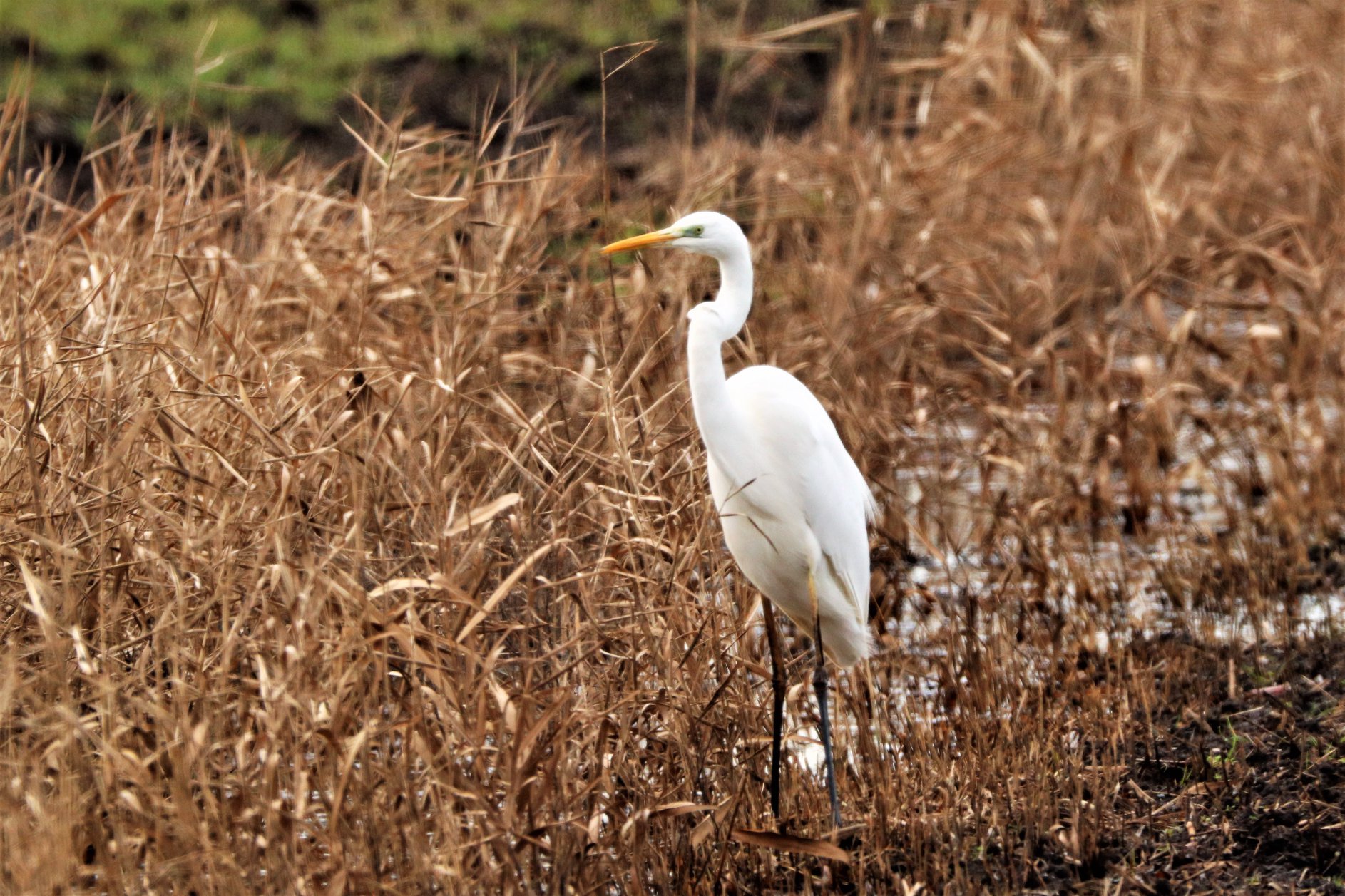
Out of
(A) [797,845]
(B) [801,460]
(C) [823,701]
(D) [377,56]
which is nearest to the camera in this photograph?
(A) [797,845]

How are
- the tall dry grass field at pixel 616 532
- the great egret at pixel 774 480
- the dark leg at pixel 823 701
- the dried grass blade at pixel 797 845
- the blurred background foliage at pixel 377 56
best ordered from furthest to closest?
the blurred background foliage at pixel 377 56
the dark leg at pixel 823 701
the great egret at pixel 774 480
the dried grass blade at pixel 797 845
the tall dry grass field at pixel 616 532

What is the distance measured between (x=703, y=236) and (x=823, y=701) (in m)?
0.97

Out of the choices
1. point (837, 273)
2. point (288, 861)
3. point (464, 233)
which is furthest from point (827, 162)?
point (288, 861)

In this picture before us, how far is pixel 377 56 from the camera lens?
10.5 metres

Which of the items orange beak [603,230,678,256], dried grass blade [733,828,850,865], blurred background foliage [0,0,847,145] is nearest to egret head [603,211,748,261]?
orange beak [603,230,678,256]

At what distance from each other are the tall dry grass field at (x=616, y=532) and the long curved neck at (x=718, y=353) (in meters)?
0.19

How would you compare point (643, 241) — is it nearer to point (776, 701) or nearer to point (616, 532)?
point (616, 532)

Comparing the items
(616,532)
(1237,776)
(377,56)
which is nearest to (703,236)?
(616,532)

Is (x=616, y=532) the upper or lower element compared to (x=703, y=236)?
lower

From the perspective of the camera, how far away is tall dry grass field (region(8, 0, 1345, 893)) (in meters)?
2.38

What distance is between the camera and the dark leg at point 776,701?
288 cm

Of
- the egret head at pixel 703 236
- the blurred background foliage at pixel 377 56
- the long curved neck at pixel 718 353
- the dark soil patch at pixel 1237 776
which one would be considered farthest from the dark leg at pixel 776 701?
the blurred background foliage at pixel 377 56

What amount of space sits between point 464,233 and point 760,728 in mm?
1549

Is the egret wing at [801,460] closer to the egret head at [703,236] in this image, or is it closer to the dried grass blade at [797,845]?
the egret head at [703,236]
